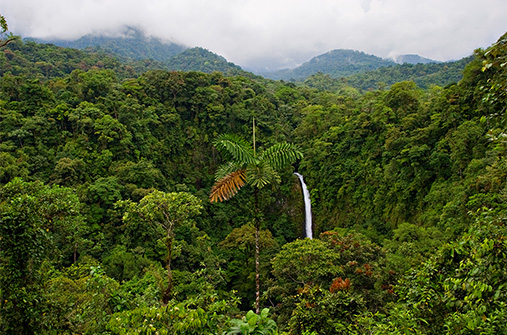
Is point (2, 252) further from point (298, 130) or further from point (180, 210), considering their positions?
point (298, 130)

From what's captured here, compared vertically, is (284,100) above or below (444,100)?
above

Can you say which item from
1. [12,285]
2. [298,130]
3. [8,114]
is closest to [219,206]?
[298,130]

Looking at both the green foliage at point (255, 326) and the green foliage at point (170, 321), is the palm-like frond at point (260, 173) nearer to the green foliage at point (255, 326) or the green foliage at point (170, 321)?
the green foliage at point (170, 321)

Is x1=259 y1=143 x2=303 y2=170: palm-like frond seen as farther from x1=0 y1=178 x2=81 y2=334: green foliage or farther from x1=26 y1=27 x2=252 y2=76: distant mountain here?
x1=26 y1=27 x2=252 y2=76: distant mountain

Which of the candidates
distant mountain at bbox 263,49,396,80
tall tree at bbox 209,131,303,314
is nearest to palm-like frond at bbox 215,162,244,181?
tall tree at bbox 209,131,303,314

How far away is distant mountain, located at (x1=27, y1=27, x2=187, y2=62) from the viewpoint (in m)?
98.4

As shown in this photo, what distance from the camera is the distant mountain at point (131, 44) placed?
98375mm

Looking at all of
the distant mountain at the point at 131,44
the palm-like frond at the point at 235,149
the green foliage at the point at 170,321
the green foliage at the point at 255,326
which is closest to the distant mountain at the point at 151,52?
the distant mountain at the point at 131,44

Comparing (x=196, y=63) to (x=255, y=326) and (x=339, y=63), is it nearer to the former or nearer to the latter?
(x=255, y=326)

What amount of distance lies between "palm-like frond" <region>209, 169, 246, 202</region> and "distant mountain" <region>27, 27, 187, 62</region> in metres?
98.9

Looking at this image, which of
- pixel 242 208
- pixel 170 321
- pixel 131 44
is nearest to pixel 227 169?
pixel 170 321

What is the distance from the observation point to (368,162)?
20.2 metres

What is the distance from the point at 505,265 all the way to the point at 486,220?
0.65 meters

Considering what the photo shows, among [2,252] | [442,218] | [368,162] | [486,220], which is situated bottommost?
[442,218]
